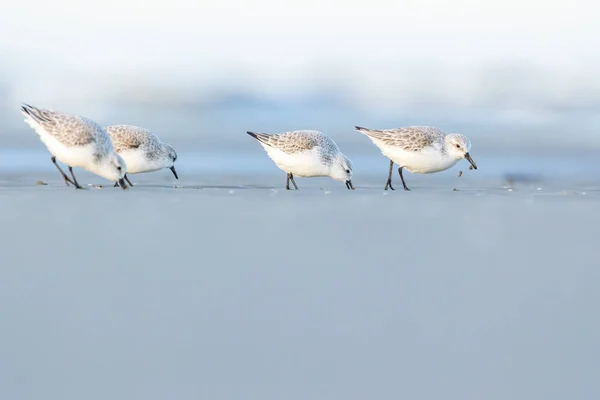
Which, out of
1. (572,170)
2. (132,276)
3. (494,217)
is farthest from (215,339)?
(572,170)

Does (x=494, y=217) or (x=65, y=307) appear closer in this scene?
(x=65, y=307)

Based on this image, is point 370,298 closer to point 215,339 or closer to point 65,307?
point 215,339

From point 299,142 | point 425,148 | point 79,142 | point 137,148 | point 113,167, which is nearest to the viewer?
point 79,142

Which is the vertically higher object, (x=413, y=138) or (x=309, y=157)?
(x=413, y=138)

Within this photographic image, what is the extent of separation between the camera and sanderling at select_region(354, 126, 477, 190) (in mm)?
10031

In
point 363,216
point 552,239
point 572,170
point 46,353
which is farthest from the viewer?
point 572,170

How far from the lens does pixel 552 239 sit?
265 inches

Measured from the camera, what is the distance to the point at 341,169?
10.2 metres

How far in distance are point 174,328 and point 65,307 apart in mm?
617

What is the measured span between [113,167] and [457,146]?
3.26 meters

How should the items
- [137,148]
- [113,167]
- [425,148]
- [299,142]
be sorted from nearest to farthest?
[113,167] → [425,148] → [299,142] → [137,148]

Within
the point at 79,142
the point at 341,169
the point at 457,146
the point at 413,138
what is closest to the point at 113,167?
the point at 79,142

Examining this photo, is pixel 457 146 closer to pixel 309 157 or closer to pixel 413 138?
pixel 413 138

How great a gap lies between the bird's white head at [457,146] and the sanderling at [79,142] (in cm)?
311
